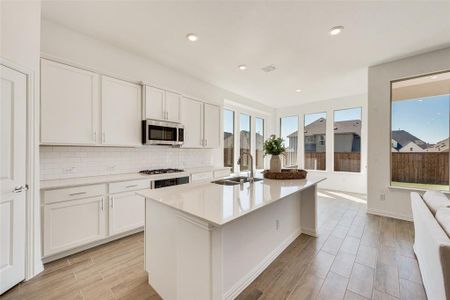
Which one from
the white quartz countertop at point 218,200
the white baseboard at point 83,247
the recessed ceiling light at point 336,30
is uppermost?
the recessed ceiling light at point 336,30

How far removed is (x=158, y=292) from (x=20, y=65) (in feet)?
8.34

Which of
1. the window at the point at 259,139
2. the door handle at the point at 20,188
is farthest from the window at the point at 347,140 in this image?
the door handle at the point at 20,188

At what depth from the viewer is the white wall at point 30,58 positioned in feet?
5.92

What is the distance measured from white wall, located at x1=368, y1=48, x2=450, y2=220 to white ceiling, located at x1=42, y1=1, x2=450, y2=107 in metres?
0.28

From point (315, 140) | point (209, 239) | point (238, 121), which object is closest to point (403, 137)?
point (315, 140)

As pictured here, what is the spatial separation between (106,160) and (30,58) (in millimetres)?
1523

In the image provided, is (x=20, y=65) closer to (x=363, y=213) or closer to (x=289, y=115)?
(x=363, y=213)

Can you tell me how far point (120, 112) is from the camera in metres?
2.92

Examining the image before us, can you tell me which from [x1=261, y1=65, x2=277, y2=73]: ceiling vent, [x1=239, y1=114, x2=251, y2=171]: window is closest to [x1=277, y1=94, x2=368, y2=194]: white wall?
[x1=239, y1=114, x2=251, y2=171]: window

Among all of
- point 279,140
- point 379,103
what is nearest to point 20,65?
point 279,140

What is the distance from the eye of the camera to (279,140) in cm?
Answer: 264

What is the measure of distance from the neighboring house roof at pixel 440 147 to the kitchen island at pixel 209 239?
3.37 meters

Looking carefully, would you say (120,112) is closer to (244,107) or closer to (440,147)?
(244,107)

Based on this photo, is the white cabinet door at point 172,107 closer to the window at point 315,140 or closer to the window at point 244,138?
the window at point 244,138
